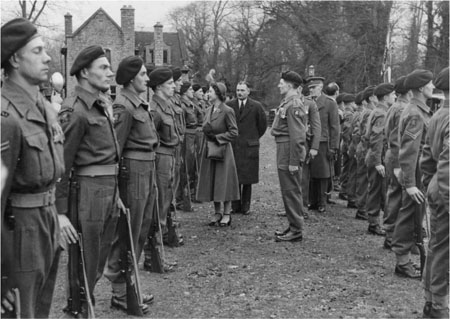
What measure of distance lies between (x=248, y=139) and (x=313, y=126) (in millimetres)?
1235

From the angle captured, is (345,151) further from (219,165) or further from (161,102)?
(161,102)

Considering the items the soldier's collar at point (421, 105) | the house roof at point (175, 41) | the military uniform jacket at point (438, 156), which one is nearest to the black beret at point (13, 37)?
the military uniform jacket at point (438, 156)

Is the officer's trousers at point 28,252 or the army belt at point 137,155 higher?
the army belt at point 137,155

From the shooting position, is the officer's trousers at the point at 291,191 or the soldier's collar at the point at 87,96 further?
the officer's trousers at the point at 291,191

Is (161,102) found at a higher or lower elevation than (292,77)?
lower

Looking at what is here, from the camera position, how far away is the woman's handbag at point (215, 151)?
30.3 ft

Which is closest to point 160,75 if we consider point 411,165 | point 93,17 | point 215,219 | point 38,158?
point 411,165

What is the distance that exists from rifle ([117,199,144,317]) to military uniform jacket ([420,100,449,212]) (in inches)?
100

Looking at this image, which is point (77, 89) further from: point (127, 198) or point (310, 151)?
point (310, 151)

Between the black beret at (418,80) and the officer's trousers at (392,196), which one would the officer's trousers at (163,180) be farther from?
the black beret at (418,80)

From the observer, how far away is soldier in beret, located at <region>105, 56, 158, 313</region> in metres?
5.30

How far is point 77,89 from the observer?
15.2 ft

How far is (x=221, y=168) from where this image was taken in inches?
370

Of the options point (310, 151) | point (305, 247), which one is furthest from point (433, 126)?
point (310, 151)
